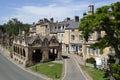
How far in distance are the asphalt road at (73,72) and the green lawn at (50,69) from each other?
68.7 inches

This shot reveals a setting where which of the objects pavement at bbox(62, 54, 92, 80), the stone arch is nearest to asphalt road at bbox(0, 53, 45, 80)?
pavement at bbox(62, 54, 92, 80)

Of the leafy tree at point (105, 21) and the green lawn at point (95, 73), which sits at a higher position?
the leafy tree at point (105, 21)

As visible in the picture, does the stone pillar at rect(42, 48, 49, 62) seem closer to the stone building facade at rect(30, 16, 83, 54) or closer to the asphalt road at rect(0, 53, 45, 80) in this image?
the asphalt road at rect(0, 53, 45, 80)

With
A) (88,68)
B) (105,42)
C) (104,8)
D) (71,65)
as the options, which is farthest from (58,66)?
(104,8)

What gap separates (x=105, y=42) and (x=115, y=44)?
1474 millimetres

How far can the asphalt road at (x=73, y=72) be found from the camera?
48062 millimetres

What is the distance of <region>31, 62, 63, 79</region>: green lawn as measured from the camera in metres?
51.9

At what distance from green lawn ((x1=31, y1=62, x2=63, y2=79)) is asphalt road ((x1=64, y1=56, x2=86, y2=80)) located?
175 centimetres

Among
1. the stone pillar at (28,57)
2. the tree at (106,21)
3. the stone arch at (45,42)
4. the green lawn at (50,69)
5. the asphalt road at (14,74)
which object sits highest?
the tree at (106,21)

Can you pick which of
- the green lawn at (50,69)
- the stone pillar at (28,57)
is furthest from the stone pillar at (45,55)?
the stone pillar at (28,57)

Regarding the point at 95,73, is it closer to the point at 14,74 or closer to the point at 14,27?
the point at 14,74

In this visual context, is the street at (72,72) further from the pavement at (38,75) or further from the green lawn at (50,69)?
the green lawn at (50,69)

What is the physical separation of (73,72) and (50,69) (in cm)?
685

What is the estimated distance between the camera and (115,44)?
3775 cm
